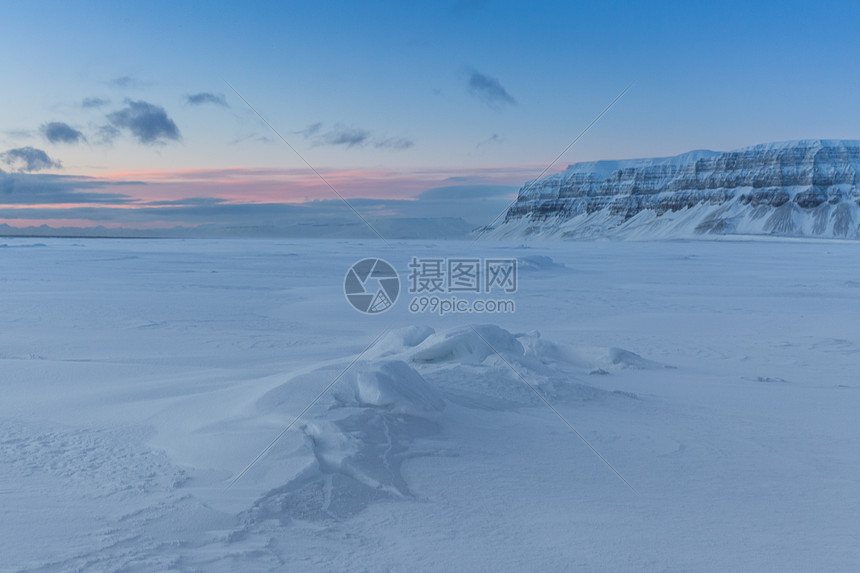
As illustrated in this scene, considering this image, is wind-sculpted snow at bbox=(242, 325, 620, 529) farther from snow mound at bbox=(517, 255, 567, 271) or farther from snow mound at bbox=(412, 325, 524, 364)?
snow mound at bbox=(517, 255, 567, 271)

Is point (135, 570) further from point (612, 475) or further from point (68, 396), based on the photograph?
point (68, 396)

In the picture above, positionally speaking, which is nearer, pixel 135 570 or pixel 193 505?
pixel 135 570

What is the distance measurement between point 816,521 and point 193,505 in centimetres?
323

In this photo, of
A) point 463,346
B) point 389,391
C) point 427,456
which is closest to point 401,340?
point 463,346

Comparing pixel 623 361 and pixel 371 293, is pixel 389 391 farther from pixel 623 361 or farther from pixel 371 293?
pixel 371 293

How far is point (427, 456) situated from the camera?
13.4 ft

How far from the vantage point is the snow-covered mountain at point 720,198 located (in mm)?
121562

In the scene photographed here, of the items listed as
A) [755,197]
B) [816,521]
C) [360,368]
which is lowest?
[816,521]

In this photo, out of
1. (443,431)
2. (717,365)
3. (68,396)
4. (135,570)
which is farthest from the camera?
(717,365)

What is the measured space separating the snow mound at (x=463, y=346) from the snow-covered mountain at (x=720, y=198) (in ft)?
403

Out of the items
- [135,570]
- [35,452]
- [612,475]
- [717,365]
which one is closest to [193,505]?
[135,570]

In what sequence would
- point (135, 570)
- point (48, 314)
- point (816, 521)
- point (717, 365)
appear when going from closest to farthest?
point (135, 570), point (816, 521), point (717, 365), point (48, 314)

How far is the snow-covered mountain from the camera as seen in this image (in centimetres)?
12156

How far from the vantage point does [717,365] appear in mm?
7660
